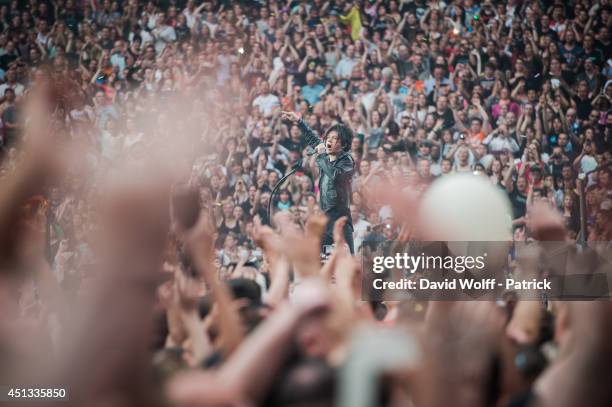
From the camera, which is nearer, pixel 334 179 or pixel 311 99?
pixel 334 179

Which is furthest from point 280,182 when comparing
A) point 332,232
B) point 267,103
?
point 267,103

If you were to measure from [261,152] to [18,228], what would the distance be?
29.6ft

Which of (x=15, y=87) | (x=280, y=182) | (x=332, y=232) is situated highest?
(x=15, y=87)

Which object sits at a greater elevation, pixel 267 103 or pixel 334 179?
pixel 267 103

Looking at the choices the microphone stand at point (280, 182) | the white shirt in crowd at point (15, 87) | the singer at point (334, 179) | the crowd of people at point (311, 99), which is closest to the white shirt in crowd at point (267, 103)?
the crowd of people at point (311, 99)

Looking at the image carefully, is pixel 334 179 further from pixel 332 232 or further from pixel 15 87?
pixel 15 87

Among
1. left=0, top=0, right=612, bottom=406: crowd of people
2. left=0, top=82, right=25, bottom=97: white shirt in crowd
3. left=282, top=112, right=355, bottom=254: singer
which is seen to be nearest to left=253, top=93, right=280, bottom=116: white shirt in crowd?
left=0, top=0, right=612, bottom=406: crowd of people

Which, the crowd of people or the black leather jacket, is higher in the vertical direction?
the crowd of people

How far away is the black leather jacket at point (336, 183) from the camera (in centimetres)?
826

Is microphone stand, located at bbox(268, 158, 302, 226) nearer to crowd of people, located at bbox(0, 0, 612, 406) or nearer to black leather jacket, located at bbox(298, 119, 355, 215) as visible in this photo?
crowd of people, located at bbox(0, 0, 612, 406)

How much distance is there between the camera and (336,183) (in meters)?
8.27

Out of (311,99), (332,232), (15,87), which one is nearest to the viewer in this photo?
(332,232)

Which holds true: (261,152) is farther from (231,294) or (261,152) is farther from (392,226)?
(231,294)

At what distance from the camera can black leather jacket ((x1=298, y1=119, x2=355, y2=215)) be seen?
27.1ft
